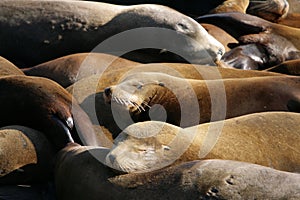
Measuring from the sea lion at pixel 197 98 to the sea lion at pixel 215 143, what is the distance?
1.55ft

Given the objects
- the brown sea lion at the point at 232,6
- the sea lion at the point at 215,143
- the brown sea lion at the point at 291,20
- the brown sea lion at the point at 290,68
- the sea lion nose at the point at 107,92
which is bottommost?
the brown sea lion at the point at 291,20

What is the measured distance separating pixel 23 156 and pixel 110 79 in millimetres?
1669

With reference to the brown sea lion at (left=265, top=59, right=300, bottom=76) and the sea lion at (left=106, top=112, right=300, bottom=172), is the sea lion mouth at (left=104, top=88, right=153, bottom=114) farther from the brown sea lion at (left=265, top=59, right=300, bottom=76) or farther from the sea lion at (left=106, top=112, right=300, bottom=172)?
the brown sea lion at (left=265, top=59, right=300, bottom=76)

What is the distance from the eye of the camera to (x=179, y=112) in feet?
21.6

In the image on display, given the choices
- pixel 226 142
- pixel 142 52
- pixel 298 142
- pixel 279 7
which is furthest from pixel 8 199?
pixel 279 7

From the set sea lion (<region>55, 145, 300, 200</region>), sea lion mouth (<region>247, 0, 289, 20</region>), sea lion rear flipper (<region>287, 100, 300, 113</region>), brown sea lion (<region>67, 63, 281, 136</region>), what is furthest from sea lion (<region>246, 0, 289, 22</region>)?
sea lion (<region>55, 145, 300, 200</region>)

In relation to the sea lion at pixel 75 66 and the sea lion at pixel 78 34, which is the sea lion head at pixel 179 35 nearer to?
the sea lion at pixel 78 34

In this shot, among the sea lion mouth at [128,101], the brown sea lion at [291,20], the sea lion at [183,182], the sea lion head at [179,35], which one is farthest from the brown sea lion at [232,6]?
the sea lion at [183,182]

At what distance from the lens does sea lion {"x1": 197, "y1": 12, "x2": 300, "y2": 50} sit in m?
9.21

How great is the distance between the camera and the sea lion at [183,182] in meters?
4.57

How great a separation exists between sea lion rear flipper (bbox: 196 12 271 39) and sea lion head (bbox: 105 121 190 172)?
4.17m

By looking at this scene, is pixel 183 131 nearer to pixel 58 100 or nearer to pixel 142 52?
pixel 58 100

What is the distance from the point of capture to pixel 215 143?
215 inches

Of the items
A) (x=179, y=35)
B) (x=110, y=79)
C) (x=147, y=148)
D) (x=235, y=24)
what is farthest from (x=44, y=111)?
(x=235, y=24)
